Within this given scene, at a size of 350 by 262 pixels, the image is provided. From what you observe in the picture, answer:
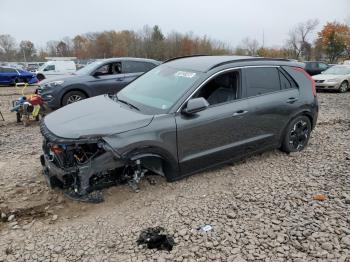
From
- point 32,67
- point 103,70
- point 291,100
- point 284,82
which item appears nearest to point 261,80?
point 284,82

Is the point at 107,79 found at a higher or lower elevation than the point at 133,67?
lower

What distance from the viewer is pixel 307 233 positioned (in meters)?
3.32

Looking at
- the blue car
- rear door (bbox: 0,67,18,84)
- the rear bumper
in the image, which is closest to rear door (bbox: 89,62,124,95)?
the rear bumper

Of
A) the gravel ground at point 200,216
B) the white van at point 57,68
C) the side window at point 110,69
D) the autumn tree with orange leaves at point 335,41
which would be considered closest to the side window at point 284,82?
the gravel ground at point 200,216

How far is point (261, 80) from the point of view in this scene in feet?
15.9

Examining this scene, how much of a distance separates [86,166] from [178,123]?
1216mm

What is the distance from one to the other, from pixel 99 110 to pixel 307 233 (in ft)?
9.44

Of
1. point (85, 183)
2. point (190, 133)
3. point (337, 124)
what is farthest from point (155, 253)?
point (337, 124)

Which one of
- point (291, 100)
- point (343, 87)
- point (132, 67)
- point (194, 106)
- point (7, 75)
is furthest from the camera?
point (7, 75)

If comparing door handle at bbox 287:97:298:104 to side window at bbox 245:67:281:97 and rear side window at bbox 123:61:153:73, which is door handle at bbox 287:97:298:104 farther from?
rear side window at bbox 123:61:153:73

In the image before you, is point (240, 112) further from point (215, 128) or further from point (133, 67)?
point (133, 67)

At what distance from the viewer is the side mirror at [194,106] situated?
3889mm

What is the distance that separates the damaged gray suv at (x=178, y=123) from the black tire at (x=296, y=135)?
0.02 meters

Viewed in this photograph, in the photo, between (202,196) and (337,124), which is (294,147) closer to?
(202,196)
